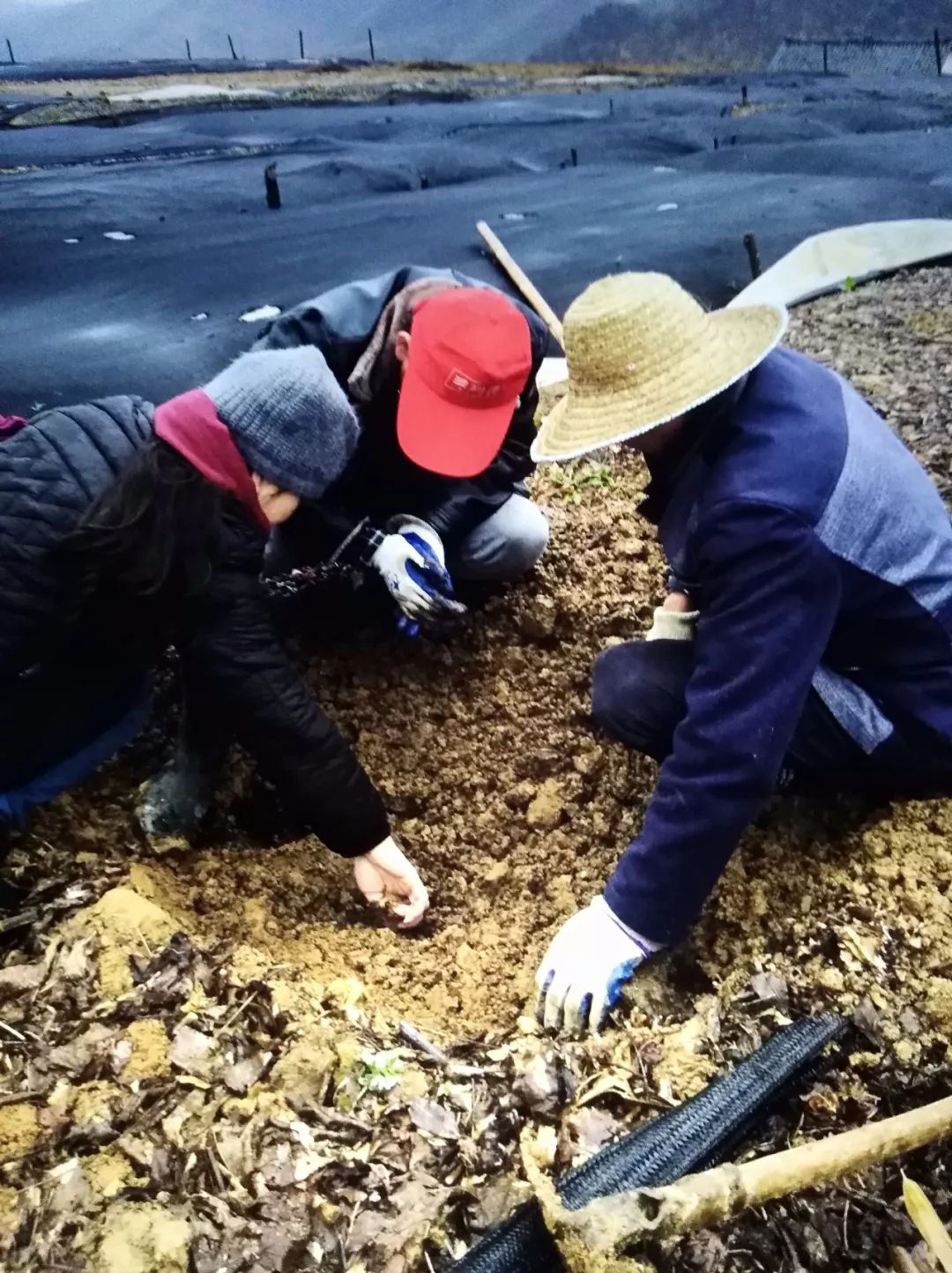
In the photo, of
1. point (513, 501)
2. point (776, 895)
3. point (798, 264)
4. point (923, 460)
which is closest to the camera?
point (776, 895)

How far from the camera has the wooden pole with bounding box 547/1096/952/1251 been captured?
2.91ft

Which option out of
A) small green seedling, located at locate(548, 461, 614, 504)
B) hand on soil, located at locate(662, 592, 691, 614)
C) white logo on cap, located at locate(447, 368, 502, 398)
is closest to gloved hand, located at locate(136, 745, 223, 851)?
white logo on cap, located at locate(447, 368, 502, 398)

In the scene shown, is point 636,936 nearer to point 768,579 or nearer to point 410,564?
point 768,579

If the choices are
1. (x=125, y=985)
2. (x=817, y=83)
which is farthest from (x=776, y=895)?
(x=817, y=83)

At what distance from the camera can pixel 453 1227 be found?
3.50ft

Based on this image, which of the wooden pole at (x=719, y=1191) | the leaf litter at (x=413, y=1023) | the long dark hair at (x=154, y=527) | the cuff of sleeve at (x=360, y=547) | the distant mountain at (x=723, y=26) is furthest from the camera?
the distant mountain at (x=723, y=26)

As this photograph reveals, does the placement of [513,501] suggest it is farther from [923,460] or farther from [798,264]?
[798,264]

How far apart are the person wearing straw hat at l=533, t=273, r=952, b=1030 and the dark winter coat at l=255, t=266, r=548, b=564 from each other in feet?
2.50

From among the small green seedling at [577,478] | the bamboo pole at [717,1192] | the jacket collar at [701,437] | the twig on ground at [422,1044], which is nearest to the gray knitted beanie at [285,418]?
the jacket collar at [701,437]

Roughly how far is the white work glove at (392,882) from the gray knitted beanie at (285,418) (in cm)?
66

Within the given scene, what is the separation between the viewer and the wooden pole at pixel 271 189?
128 inches

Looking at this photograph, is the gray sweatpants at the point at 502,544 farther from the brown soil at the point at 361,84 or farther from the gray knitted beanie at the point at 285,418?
the brown soil at the point at 361,84

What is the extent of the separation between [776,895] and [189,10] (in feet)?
12.2

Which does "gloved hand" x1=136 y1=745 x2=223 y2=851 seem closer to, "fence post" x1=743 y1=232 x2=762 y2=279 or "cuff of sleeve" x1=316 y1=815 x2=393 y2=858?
"cuff of sleeve" x1=316 y1=815 x2=393 y2=858
